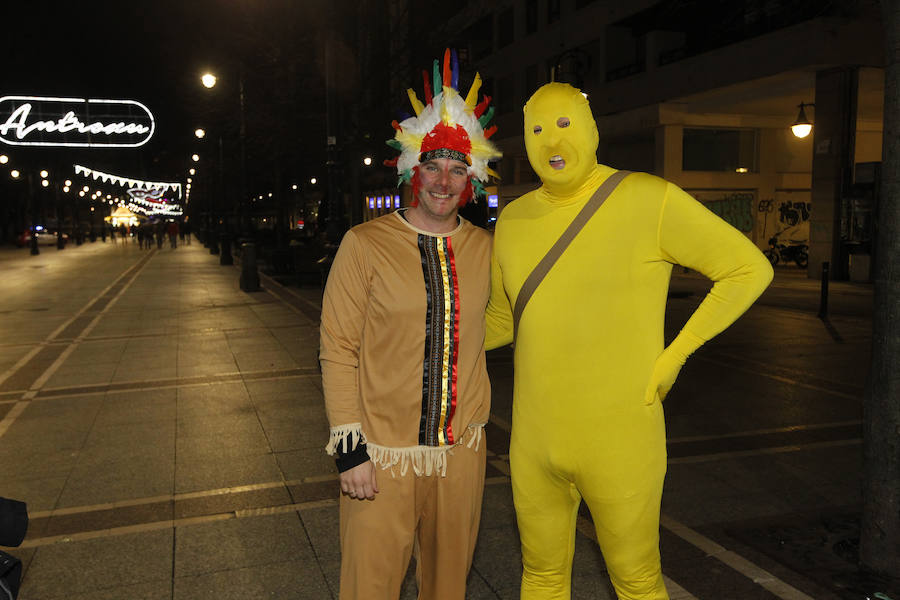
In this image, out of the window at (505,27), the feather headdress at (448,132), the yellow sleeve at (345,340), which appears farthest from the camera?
the window at (505,27)

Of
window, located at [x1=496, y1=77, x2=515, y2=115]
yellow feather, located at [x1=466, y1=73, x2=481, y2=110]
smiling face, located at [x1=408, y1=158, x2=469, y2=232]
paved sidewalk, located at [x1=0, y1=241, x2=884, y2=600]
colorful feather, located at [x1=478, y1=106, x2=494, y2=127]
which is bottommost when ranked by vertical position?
paved sidewalk, located at [x1=0, y1=241, x2=884, y2=600]

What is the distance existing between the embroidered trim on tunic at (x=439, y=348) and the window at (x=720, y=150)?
2329cm

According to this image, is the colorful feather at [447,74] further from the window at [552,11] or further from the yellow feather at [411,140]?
the window at [552,11]

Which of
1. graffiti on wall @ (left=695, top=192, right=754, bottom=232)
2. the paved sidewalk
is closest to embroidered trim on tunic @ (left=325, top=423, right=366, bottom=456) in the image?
the paved sidewalk

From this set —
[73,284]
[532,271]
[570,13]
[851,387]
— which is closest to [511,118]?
[570,13]

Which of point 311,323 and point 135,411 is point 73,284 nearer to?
point 311,323

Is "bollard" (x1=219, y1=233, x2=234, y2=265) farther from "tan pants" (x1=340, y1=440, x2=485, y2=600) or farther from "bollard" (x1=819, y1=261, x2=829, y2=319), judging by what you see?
"tan pants" (x1=340, y1=440, x2=485, y2=600)

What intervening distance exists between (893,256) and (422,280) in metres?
2.37

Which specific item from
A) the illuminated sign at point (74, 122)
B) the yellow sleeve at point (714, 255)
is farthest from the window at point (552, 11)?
the yellow sleeve at point (714, 255)

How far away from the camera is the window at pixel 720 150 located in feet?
79.9

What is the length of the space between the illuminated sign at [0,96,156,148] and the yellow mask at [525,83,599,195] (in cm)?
2197

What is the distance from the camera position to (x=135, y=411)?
23.0 feet

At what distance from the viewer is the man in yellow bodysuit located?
237 centimetres

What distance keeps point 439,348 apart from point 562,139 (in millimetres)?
797
